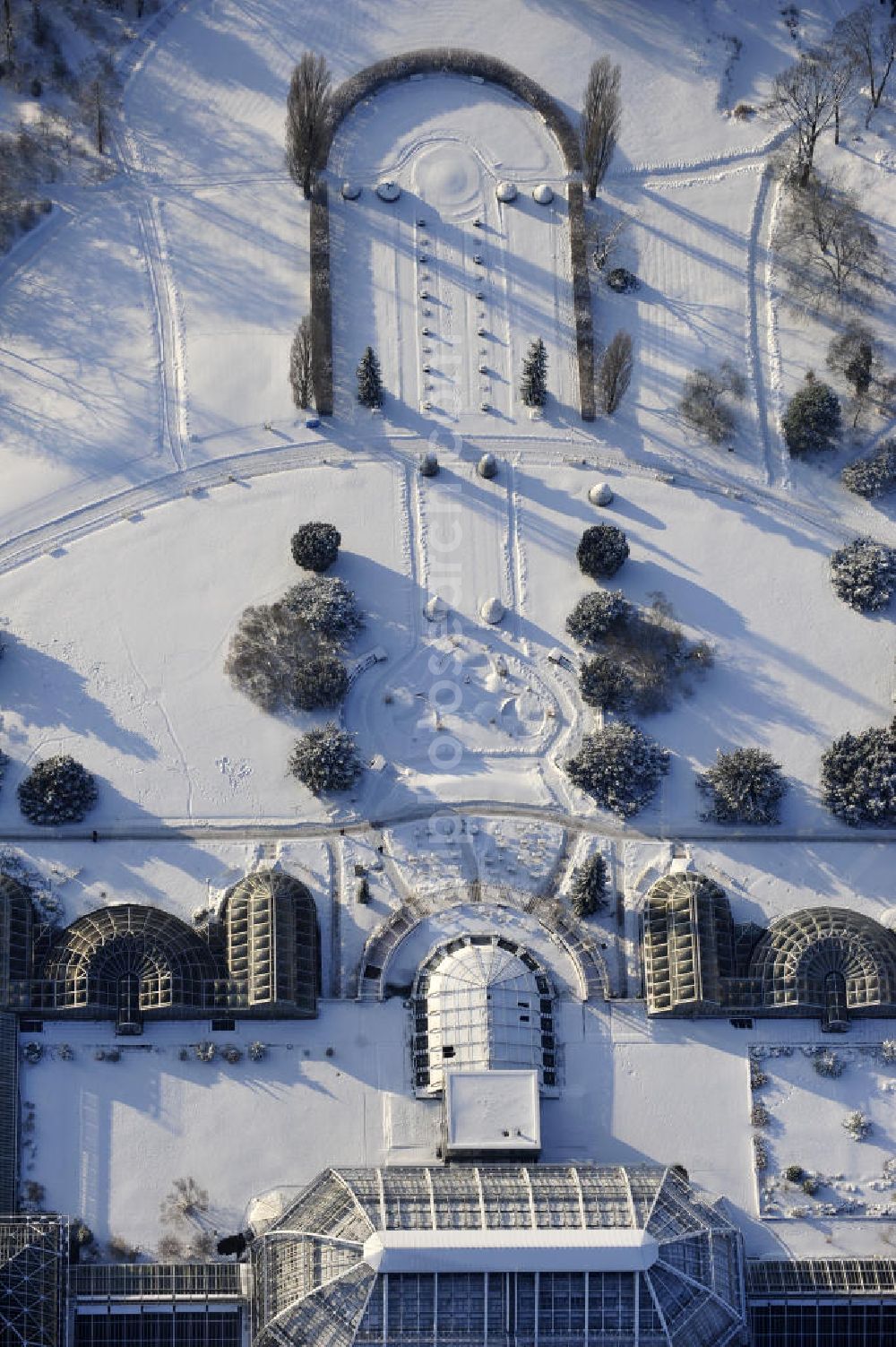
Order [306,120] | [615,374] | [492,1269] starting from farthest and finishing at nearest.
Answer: [306,120] → [615,374] → [492,1269]

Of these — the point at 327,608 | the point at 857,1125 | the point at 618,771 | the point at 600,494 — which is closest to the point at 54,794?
the point at 327,608

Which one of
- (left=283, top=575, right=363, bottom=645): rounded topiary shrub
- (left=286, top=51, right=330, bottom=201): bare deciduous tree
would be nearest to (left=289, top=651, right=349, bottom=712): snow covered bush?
(left=283, top=575, right=363, bottom=645): rounded topiary shrub

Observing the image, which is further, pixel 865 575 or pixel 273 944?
pixel 865 575

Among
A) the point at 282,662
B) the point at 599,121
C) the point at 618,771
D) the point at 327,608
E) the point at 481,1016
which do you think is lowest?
the point at 481,1016

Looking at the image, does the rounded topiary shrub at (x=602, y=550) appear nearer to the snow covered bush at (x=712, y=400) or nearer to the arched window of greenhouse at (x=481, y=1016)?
the snow covered bush at (x=712, y=400)

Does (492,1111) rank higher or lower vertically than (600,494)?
lower

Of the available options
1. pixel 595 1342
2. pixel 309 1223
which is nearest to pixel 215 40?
pixel 309 1223

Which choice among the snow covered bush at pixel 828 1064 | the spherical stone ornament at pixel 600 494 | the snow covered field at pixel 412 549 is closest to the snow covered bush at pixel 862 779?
the snow covered field at pixel 412 549

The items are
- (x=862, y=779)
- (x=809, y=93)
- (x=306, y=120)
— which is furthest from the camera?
(x=809, y=93)

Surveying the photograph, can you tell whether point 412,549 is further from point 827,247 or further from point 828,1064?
point 828,1064
